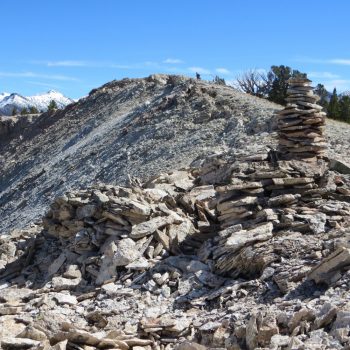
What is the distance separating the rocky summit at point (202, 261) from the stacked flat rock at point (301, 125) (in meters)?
0.04

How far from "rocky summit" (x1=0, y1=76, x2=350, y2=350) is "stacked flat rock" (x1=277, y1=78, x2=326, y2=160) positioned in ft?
0.13

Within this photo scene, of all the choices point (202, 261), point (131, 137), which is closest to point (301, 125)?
point (202, 261)

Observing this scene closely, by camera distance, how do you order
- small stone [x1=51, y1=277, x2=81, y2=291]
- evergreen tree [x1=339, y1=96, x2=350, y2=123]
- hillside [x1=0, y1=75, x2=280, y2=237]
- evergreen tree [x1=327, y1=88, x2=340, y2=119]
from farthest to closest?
evergreen tree [x1=339, y1=96, x2=350, y2=123], evergreen tree [x1=327, y1=88, x2=340, y2=119], hillside [x1=0, y1=75, x2=280, y2=237], small stone [x1=51, y1=277, x2=81, y2=291]

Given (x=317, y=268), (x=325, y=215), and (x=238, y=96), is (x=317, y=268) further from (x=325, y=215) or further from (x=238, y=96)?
(x=238, y=96)

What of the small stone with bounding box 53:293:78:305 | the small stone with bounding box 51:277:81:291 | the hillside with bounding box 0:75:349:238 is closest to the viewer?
the small stone with bounding box 53:293:78:305

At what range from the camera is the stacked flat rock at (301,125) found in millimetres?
18422

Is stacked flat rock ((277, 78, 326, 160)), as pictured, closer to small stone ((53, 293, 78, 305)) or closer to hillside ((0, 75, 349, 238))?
hillside ((0, 75, 349, 238))

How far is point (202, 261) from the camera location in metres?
14.1

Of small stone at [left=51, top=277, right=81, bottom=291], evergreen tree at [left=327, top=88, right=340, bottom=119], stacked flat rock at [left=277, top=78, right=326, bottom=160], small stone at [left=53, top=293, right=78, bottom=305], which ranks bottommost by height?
small stone at [left=53, top=293, right=78, bottom=305]

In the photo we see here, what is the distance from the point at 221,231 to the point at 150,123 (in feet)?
86.3

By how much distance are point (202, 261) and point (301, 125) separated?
22.4ft

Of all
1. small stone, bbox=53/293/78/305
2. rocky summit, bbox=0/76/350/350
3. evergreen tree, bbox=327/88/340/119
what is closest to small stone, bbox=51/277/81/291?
rocky summit, bbox=0/76/350/350

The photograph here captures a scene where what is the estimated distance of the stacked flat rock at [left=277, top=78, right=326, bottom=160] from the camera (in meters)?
18.4

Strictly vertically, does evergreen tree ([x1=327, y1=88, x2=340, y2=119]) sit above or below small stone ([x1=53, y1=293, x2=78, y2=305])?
above
